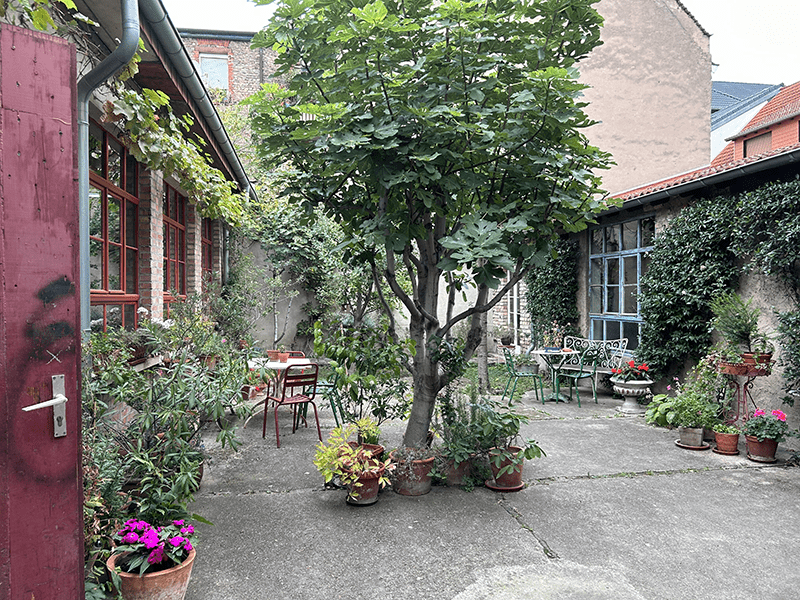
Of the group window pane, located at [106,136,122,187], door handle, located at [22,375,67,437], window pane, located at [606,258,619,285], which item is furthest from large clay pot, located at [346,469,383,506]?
window pane, located at [606,258,619,285]

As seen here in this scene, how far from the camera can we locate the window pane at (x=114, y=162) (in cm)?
475

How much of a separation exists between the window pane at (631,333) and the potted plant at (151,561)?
7444 millimetres

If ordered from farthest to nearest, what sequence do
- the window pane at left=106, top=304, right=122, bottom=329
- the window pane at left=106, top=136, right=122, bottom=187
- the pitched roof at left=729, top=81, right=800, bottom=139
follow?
the pitched roof at left=729, top=81, right=800, bottom=139, the window pane at left=106, top=136, right=122, bottom=187, the window pane at left=106, top=304, right=122, bottom=329

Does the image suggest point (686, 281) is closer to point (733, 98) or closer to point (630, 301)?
point (630, 301)

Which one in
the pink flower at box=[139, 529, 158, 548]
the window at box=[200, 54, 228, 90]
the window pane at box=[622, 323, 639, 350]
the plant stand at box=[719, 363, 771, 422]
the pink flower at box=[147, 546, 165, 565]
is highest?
the window at box=[200, 54, 228, 90]

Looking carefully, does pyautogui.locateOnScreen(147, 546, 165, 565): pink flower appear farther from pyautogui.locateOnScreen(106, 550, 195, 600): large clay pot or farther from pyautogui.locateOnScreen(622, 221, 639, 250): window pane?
pyautogui.locateOnScreen(622, 221, 639, 250): window pane

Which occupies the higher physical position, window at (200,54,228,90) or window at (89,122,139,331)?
window at (200,54,228,90)

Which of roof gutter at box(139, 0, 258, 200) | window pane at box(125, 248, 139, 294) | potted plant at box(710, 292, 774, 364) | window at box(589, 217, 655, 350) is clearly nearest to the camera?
roof gutter at box(139, 0, 258, 200)

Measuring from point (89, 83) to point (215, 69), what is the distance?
54.7 feet

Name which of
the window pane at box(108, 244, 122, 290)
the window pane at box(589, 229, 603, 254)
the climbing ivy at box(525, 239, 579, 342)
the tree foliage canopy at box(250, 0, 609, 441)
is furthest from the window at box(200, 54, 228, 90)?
the tree foliage canopy at box(250, 0, 609, 441)

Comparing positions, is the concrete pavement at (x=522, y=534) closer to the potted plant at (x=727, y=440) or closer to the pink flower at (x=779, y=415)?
the potted plant at (x=727, y=440)

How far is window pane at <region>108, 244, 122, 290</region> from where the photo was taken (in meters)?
4.72

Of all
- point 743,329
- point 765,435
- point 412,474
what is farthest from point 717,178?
point 412,474

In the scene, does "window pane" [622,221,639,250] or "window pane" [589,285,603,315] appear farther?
"window pane" [589,285,603,315]
